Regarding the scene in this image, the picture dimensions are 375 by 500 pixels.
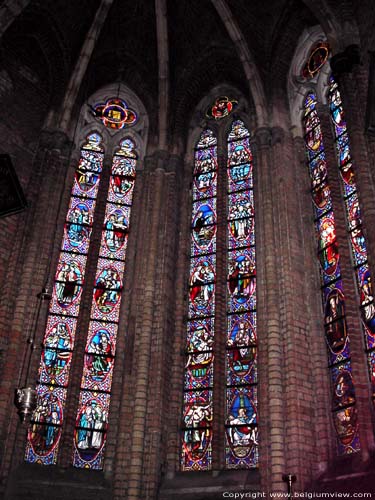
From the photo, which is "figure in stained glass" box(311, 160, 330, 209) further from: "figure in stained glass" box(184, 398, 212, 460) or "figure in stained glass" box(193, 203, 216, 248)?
"figure in stained glass" box(184, 398, 212, 460)

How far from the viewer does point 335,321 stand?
35.3 feet

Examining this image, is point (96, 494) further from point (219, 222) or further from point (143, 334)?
point (219, 222)

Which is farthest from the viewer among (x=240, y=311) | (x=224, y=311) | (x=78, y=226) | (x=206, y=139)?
(x=206, y=139)

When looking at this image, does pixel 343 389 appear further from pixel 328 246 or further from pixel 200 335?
pixel 200 335

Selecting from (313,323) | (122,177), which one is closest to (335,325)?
(313,323)

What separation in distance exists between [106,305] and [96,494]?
3.83 m

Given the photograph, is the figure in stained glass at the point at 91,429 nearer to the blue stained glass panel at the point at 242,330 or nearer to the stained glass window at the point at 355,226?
the blue stained glass panel at the point at 242,330

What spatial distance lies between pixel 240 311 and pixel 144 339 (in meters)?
→ 2.01

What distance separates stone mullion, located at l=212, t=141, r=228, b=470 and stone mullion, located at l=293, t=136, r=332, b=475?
1.72 m

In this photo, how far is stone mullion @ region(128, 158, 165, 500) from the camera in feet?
34.4

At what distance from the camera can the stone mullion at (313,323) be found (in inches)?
390

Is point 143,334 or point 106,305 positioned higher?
point 106,305

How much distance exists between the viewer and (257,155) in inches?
527

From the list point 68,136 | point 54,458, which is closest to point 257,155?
point 68,136
